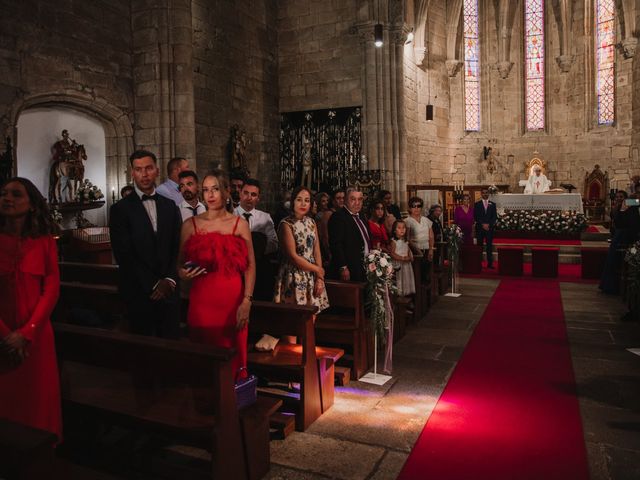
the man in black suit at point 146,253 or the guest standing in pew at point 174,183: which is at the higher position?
the guest standing in pew at point 174,183

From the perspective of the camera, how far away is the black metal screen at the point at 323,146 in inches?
539

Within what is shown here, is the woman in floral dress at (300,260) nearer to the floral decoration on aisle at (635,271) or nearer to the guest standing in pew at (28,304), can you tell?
the guest standing in pew at (28,304)

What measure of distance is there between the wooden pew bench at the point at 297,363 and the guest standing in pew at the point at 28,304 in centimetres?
139

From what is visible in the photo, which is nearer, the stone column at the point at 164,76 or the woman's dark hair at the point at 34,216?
the woman's dark hair at the point at 34,216

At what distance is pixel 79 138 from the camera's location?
9.73 metres

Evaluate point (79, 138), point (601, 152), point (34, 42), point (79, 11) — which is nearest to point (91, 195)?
point (79, 138)

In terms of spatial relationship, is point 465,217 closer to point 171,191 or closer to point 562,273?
point 562,273

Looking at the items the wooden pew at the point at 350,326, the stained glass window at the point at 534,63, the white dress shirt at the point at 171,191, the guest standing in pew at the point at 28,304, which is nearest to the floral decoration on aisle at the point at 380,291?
the wooden pew at the point at 350,326

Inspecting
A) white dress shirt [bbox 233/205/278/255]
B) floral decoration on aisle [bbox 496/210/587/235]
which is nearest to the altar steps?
floral decoration on aisle [bbox 496/210/587/235]

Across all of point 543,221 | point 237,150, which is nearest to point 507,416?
point 237,150

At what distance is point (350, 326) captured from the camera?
4.66m

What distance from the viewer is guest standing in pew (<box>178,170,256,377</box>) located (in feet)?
10.4

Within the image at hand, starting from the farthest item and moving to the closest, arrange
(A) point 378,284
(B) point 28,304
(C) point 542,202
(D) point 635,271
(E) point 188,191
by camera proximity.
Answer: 1. (C) point 542,202
2. (D) point 635,271
3. (A) point 378,284
4. (E) point 188,191
5. (B) point 28,304

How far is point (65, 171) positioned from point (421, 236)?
6.07 m
